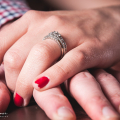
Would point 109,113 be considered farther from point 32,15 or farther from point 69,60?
point 32,15

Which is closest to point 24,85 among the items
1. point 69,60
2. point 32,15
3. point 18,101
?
point 18,101

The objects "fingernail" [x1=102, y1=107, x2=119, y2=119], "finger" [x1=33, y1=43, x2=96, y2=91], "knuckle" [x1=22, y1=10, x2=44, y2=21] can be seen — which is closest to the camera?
"fingernail" [x1=102, y1=107, x2=119, y2=119]

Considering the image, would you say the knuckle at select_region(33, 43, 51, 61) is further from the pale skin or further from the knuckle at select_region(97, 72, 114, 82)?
the knuckle at select_region(97, 72, 114, 82)

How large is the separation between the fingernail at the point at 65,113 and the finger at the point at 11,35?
14.6 inches

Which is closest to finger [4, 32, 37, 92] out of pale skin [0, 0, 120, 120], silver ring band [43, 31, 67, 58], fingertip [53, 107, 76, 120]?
pale skin [0, 0, 120, 120]

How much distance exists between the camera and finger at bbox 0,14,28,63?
614 millimetres

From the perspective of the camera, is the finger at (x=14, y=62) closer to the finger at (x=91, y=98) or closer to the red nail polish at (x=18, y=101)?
the red nail polish at (x=18, y=101)

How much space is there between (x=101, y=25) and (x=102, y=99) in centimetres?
40

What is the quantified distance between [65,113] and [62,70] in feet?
0.47

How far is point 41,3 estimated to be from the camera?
134 centimetres

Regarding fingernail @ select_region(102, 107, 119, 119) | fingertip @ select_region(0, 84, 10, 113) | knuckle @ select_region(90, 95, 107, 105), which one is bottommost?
fingertip @ select_region(0, 84, 10, 113)

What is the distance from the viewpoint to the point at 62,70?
1.47ft

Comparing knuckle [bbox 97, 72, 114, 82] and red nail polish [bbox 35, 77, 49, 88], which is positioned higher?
red nail polish [bbox 35, 77, 49, 88]

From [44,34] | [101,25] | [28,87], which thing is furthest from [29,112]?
[101,25]
